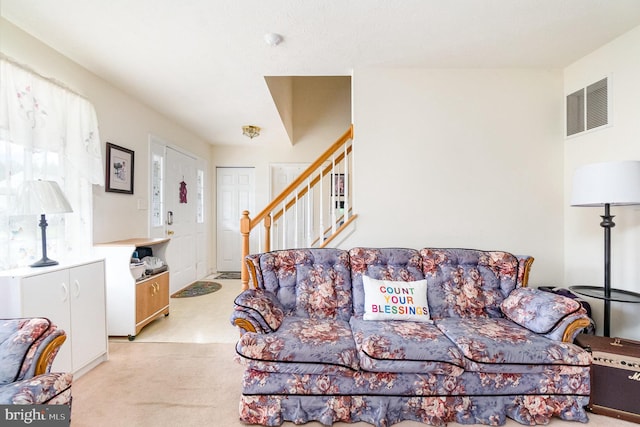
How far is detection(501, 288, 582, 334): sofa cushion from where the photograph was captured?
5.62 ft

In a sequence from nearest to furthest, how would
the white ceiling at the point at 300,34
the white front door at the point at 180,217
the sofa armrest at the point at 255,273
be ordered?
the white ceiling at the point at 300,34 → the sofa armrest at the point at 255,273 → the white front door at the point at 180,217

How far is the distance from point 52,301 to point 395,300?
2219 millimetres

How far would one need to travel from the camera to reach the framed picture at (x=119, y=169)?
2.83 metres

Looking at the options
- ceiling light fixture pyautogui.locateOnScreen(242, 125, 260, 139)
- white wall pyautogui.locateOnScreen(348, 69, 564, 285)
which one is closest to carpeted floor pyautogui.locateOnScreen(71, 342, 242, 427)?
white wall pyautogui.locateOnScreen(348, 69, 564, 285)

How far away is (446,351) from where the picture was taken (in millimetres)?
1595

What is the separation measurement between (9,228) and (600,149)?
14.1 ft

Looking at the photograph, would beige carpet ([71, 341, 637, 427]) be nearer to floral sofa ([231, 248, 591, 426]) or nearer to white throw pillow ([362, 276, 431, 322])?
floral sofa ([231, 248, 591, 426])

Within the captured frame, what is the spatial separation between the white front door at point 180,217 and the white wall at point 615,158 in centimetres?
445

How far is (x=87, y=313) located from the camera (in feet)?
7.00

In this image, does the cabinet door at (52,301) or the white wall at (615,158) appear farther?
the white wall at (615,158)

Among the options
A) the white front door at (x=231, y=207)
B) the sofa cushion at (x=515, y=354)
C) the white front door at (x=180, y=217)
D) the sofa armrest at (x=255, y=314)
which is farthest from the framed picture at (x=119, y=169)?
the sofa cushion at (x=515, y=354)

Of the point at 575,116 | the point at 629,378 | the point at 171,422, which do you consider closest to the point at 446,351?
the point at 629,378

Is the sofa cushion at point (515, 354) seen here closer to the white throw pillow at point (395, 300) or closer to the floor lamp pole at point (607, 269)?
the white throw pillow at point (395, 300)

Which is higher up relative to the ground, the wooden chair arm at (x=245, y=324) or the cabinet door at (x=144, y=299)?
the wooden chair arm at (x=245, y=324)
